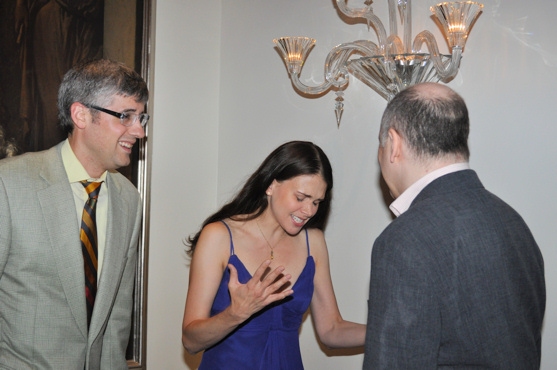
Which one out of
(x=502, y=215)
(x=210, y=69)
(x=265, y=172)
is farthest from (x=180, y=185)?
(x=502, y=215)

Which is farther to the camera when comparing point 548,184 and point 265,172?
point 265,172

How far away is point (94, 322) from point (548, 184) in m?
1.70

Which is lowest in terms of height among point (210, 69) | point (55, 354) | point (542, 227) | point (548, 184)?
point (55, 354)

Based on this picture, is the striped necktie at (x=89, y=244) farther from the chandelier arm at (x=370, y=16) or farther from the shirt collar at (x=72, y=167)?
the chandelier arm at (x=370, y=16)

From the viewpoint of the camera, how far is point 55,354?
218 cm

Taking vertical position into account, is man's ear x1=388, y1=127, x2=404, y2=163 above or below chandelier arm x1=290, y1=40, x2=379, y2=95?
below

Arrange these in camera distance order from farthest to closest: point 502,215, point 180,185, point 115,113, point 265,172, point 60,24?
point 180,185 < point 60,24 < point 265,172 < point 115,113 < point 502,215

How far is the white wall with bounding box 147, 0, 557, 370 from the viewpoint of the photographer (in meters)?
2.49

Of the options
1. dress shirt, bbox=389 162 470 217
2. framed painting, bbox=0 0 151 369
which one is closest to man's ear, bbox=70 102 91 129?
framed painting, bbox=0 0 151 369

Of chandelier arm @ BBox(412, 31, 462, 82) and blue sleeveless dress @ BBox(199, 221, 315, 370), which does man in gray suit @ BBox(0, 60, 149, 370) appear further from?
chandelier arm @ BBox(412, 31, 462, 82)

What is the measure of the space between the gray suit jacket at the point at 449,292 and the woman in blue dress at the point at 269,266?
1.02m

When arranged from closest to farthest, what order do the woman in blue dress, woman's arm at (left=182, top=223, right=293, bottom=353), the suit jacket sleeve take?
the suit jacket sleeve, woman's arm at (left=182, top=223, right=293, bottom=353), the woman in blue dress

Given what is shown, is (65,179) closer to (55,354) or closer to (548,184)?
(55,354)

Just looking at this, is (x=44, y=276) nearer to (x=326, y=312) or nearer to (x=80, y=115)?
(x=80, y=115)
